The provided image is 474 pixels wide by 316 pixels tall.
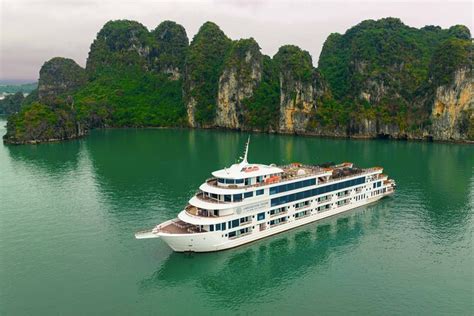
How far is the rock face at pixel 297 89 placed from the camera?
13275cm

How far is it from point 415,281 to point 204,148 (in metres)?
73.0

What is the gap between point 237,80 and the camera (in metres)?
150

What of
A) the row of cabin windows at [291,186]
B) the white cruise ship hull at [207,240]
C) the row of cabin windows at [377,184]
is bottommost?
the white cruise ship hull at [207,240]

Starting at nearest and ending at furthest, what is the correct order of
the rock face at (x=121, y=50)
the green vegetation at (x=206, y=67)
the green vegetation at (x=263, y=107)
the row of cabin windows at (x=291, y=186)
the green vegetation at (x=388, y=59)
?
the row of cabin windows at (x=291, y=186) → the green vegetation at (x=388, y=59) → the green vegetation at (x=263, y=107) → the green vegetation at (x=206, y=67) → the rock face at (x=121, y=50)

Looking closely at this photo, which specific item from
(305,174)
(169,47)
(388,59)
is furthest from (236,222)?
(169,47)

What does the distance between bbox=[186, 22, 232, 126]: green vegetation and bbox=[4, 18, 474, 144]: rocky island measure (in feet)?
1.40

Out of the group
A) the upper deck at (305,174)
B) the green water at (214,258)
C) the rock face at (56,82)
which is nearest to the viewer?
the green water at (214,258)

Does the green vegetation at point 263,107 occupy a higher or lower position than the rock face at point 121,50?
lower

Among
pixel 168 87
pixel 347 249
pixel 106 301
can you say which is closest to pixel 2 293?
pixel 106 301

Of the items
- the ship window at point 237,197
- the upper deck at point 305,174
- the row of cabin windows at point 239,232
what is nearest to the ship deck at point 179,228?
the row of cabin windows at point 239,232

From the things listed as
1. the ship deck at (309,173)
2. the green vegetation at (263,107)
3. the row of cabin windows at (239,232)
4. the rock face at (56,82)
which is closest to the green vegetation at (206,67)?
the green vegetation at (263,107)

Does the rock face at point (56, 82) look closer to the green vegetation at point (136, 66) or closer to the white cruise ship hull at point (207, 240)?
the green vegetation at point (136, 66)

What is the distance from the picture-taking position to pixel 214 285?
30.4m

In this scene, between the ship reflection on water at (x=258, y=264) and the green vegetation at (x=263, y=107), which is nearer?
the ship reflection on water at (x=258, y=264)
